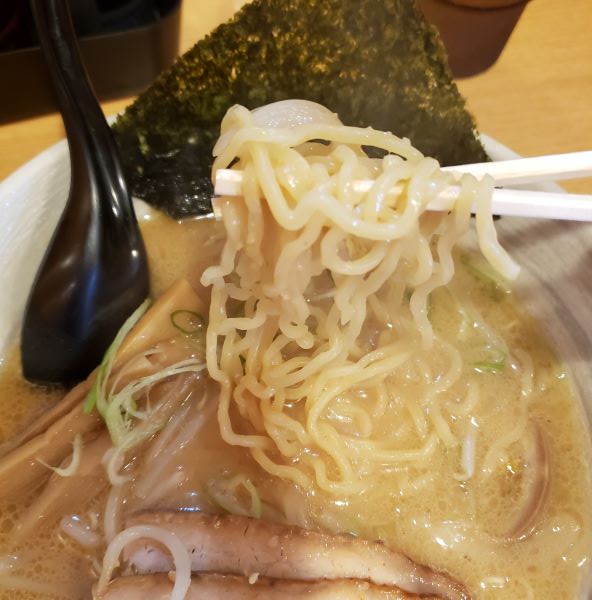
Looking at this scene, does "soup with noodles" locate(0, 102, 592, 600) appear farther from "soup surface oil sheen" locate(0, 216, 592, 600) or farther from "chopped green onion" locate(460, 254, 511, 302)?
"chopped green onion" locate(460, 254, 511, 302)

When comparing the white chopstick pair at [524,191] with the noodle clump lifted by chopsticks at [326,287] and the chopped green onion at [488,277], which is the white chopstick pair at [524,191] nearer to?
the noodle clump lifted by chopsticks at [326,287]

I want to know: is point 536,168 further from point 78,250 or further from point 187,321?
point 78,250

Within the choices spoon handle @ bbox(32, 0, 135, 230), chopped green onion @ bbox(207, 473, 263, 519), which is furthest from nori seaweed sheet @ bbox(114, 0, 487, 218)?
chopped green onion @ bbox(207, 473, 263, 519)

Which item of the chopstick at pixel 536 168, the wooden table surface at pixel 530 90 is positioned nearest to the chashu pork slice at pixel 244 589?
the chopstick at pixel 536 168

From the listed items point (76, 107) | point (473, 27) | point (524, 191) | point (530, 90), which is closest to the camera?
point (524, 191)

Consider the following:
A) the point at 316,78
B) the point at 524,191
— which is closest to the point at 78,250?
the point at 316,78
